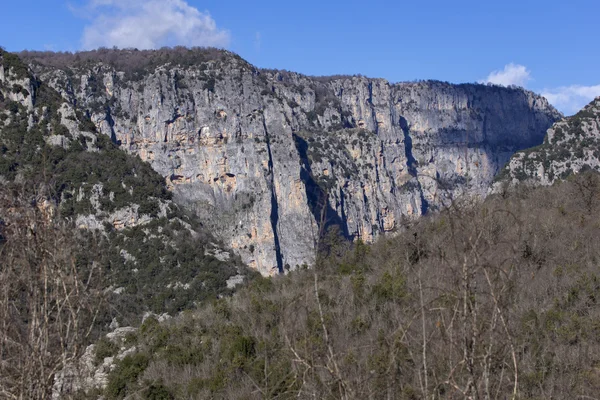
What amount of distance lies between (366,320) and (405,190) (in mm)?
104889

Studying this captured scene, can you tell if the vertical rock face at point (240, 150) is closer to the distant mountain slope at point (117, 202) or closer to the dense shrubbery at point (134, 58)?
the dense shrubbery at point (134, 58)

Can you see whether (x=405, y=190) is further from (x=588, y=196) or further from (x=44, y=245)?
(x=44, y=245)

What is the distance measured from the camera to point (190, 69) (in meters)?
97.4

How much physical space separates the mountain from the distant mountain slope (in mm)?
28915

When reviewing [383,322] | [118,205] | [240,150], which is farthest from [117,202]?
[240,150]

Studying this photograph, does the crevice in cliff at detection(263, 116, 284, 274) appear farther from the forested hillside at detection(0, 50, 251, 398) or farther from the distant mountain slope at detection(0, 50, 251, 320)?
the distant mountain slope at detection(0, 50, 251, 320)

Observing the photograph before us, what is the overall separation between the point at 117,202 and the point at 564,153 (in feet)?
136

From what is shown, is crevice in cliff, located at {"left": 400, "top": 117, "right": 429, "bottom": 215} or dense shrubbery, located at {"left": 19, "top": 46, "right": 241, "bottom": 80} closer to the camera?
dense shrubbery, located at {"left": 19, "top": 46, "right": 241, "bottom": 80}

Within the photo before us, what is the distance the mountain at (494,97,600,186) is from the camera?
6047 cm

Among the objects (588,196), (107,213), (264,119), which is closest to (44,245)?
(588,196)

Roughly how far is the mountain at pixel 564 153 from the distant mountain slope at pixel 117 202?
28.9m

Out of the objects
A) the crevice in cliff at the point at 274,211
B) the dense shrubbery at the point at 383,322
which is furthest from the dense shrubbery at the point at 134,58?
the dense shrubbery at the point at 383,322

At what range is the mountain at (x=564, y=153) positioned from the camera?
6047 centimetres

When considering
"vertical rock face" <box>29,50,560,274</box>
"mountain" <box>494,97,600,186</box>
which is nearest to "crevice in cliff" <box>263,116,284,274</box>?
"vertical rock face" <box>29,50,560,274</box>
